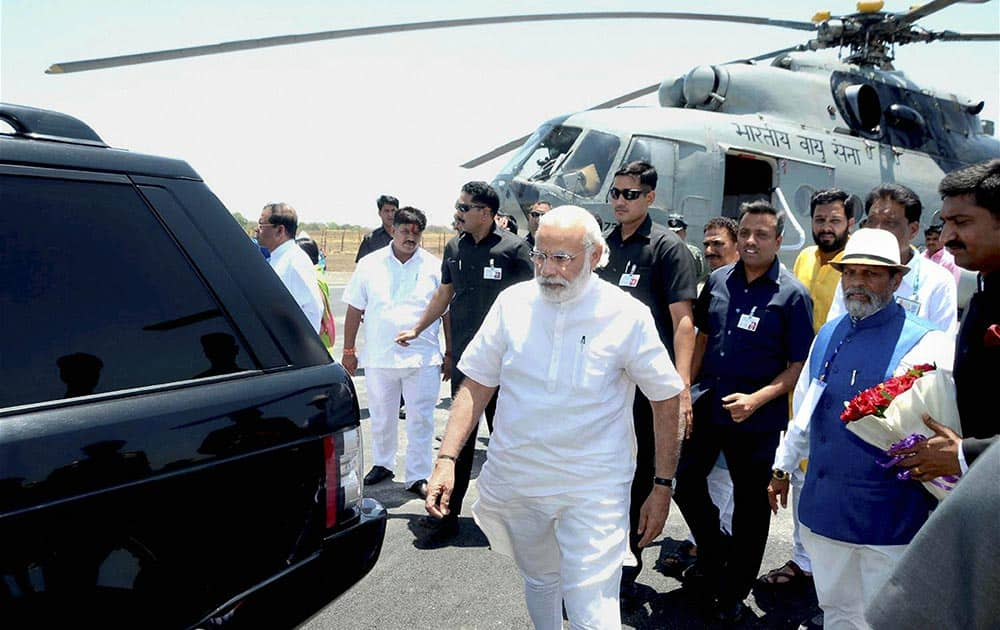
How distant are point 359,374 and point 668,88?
6.00 m

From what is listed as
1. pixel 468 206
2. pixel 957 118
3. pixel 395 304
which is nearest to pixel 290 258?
pixel 395 304

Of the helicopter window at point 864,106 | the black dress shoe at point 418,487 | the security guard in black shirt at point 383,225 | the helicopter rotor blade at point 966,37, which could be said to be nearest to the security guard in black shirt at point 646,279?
the black dress shoe at point 418,487

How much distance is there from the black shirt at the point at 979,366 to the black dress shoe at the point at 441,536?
9.64 feet

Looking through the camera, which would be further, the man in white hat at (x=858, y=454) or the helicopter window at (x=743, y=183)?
A: the helicopter window at (x=743, y=183)

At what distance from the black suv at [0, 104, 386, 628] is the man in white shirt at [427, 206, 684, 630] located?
2.26 feet

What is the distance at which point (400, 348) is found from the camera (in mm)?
5492

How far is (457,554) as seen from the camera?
4270mm

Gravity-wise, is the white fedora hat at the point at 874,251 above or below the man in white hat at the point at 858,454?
above

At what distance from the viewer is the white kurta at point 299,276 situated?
556 cm

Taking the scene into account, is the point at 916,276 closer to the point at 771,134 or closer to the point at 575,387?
the point at 575,387

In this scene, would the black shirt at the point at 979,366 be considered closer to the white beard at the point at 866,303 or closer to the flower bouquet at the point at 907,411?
the flower bouquet at the point at 907,411

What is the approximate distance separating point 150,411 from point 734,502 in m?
2.84

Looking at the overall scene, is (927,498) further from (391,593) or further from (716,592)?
(391,593)

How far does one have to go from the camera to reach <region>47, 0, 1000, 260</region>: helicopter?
29.6 feet
